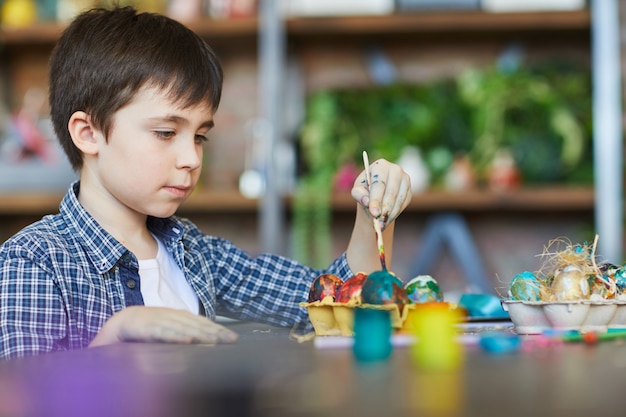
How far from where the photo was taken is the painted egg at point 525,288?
89 cm

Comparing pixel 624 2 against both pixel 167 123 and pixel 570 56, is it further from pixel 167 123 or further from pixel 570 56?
pixel 167 123

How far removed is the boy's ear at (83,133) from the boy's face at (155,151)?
38 millimetres

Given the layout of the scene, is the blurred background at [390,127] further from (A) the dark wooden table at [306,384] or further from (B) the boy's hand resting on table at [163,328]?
(A) the dark wooden table at [306,384]

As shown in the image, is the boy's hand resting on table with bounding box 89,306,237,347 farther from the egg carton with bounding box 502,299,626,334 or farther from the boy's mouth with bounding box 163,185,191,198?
the boy's mouth with bounding box 163,185,191,198

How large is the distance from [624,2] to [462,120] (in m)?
0.68

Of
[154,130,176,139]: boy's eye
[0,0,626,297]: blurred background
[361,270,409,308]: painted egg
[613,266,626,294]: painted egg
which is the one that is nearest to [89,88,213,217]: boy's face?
[154,130,176,139]: boy's eye

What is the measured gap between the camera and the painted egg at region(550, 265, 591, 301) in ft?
2.82

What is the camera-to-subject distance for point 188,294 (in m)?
1.38

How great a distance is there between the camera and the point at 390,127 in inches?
120

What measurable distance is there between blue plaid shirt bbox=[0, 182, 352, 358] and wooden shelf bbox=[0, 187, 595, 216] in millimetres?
1451

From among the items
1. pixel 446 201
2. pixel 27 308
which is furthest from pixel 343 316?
pixel 446 201

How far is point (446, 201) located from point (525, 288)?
2063 millimetres

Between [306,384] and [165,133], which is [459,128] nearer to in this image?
[165,133]

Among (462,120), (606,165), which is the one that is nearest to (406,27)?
(462,120)
